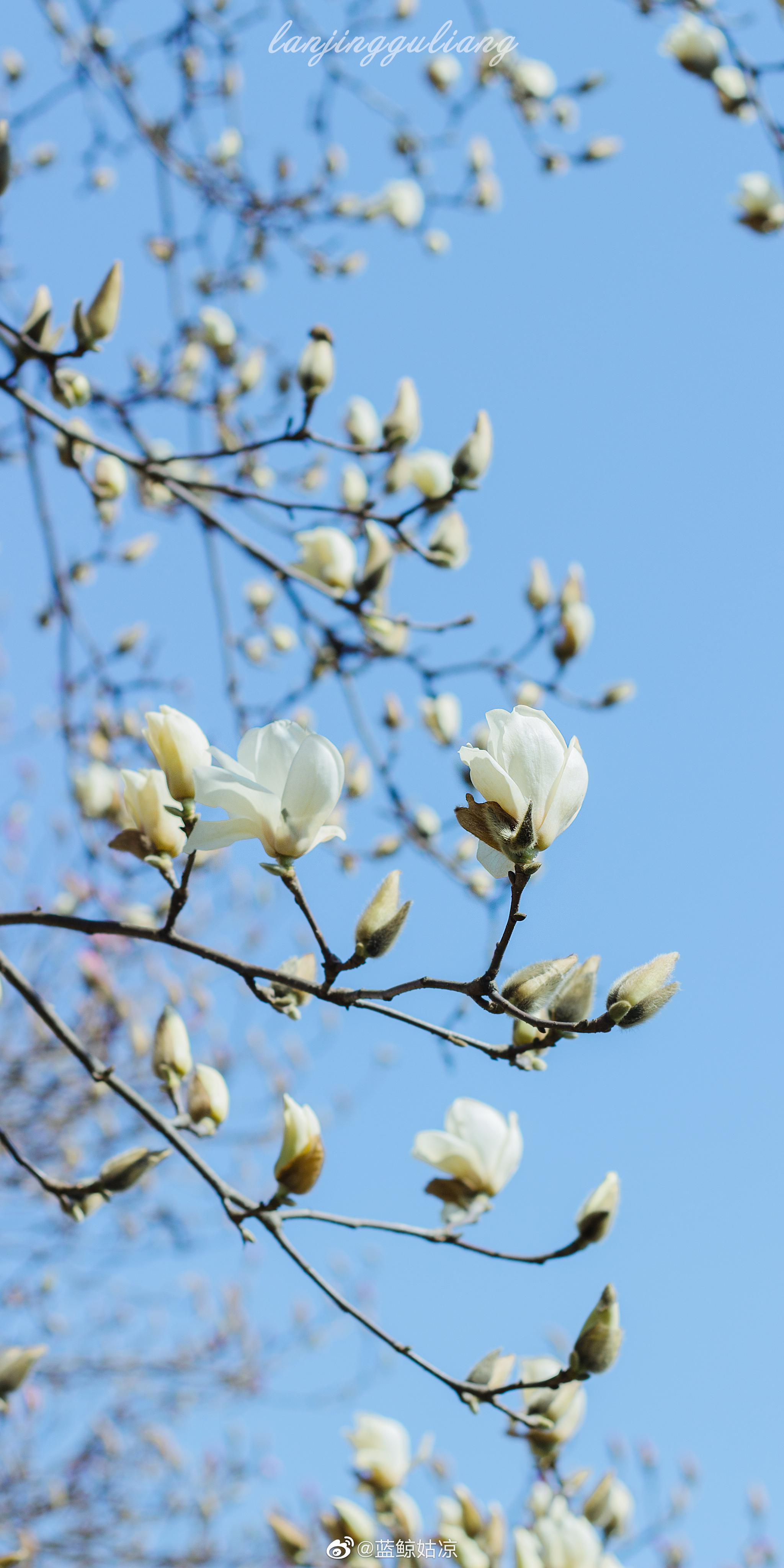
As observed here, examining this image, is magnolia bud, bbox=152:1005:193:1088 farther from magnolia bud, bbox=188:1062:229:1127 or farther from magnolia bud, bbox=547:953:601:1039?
magnolia bud, bbox=547:953:601:1039

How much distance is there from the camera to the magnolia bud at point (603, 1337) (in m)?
1.01

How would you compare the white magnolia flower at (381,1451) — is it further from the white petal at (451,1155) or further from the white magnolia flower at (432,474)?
the white magnolia flower at (432,474)

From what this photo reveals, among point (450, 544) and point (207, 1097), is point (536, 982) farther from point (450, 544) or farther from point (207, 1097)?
point (450, 544)

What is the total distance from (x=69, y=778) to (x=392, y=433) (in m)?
0.89

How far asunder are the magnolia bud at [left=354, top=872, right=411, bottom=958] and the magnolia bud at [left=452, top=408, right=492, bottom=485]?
1.04 m

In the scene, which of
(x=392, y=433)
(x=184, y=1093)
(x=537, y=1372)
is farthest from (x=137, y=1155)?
(x=392, y=433)

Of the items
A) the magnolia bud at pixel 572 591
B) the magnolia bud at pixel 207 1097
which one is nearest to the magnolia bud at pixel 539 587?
the magnolia bud at pixel 572 591

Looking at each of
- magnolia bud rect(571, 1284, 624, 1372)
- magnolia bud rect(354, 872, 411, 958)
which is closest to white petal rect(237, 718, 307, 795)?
magnolia bud rect(354, 872, 411, 958)

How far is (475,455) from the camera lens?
1.74m

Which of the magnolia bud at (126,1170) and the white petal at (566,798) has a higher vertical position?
the white petal at (566,798)

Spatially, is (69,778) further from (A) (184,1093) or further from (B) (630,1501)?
(B) (630,1501)

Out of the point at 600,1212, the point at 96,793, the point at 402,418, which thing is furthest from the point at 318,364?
the point at 600,1212

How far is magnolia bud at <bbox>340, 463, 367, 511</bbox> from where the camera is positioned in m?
1.97

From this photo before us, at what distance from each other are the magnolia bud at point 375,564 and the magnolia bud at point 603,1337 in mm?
1128
